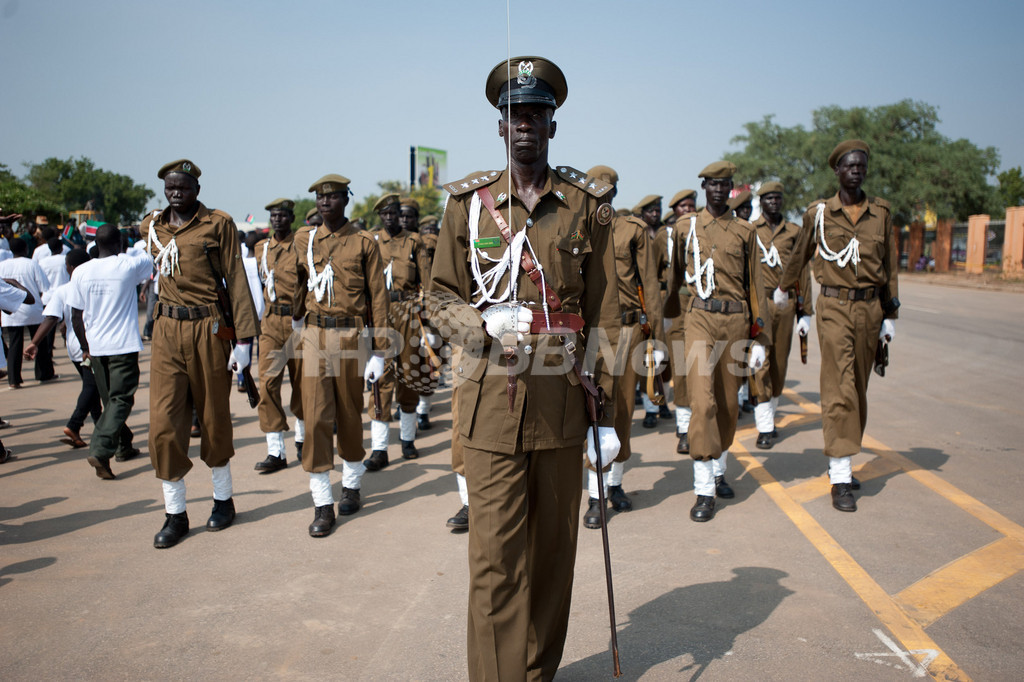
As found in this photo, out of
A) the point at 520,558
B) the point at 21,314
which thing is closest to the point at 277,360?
the point at 520,558

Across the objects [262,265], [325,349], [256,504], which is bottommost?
[256,504]

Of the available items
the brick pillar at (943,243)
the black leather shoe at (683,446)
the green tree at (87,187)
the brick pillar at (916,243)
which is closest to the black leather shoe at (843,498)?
the black leather shoe at (683,446)

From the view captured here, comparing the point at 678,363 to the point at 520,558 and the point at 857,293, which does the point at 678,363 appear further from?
the point at 520,558

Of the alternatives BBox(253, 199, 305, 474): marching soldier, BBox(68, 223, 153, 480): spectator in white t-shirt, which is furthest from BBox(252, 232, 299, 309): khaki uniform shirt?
BBox(68, 223, 153, 480): spectator in white t-shirt

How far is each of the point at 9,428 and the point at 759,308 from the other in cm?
833

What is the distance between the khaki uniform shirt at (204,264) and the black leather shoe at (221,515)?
4.16ft

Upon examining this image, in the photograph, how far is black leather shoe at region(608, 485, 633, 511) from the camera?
6.07 m

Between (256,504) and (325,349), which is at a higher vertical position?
(325,349)

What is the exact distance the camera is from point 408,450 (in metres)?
8.02

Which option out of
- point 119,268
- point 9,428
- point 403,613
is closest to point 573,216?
point 403,613

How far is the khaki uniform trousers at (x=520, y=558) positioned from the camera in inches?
124

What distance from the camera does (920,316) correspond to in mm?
20062

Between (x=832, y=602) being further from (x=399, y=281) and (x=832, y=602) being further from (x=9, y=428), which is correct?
(x=9, y=428)

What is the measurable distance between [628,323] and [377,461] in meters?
2.72
